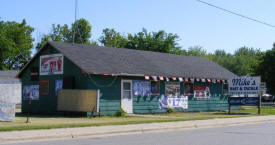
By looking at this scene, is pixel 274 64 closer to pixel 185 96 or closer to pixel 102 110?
pixel 185 96

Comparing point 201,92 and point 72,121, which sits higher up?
point 201,92

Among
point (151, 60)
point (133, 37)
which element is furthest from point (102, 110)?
point (133, 37)

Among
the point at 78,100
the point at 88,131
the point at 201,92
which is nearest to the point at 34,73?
the point at 78,100

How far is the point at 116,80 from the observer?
24.3m

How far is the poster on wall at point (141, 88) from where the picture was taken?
25250 millimetres

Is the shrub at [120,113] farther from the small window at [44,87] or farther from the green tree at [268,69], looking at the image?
the green tree at [268,69]

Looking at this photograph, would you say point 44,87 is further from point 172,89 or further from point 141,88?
point 172,89

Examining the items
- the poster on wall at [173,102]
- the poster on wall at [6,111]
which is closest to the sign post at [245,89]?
the poster on wall at [173,102]

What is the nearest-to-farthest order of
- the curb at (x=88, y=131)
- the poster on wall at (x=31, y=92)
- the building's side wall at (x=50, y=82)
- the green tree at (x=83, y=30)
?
the curb at (x=88, y=131)
the building's side wall at (x=50, y=82)
the poster on wall at (x=31, y=92)
the green tree at (x=83, y=30)

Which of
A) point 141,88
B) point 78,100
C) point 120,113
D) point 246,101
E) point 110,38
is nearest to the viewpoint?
point 78,100

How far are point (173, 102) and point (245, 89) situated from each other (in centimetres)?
523

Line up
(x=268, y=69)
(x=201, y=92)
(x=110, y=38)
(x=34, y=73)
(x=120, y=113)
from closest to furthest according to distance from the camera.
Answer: (x=120, y=113)
(x=34, y=73)
(x=201, y=92)
(x=268, y=69)
(x=110, y=38)

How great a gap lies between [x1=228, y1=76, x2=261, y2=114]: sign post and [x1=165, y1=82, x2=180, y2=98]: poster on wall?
12.7ft

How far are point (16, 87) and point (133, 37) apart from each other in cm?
1780
